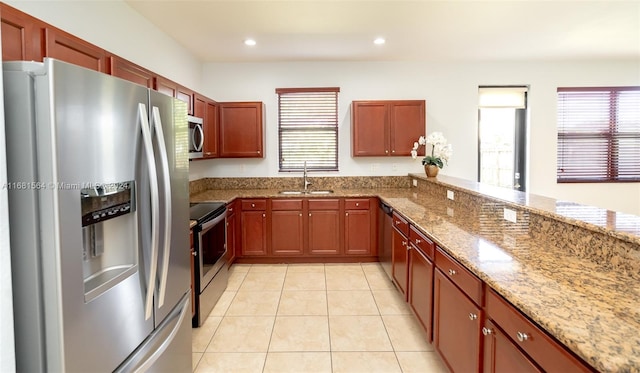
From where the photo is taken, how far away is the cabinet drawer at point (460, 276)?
158cm

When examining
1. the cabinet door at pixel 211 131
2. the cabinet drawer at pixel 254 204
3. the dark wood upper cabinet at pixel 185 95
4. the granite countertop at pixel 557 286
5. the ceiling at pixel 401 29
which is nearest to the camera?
the granite countertop at pixel 557 286

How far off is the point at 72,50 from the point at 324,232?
3120mm

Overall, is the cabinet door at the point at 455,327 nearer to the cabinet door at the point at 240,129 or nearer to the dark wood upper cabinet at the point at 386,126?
the dark wood upper cabinet at the point at 386,126

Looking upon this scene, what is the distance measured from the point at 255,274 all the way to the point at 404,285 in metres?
1.83

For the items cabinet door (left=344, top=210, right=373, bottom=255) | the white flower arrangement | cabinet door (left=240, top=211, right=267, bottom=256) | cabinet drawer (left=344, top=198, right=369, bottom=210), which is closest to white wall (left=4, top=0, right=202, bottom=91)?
cabinet door (left=240, top=211, right=267, bottom=256)

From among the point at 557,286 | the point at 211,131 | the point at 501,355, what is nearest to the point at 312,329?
the point at 501,355

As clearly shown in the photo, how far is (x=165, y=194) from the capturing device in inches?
64.0

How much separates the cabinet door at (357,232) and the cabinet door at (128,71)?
8.61 ft

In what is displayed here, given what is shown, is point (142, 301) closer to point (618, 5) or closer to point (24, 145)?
point (24, 145)

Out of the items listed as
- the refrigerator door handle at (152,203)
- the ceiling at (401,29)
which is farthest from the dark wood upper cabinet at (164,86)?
the refrigerator door handle at (152,203)

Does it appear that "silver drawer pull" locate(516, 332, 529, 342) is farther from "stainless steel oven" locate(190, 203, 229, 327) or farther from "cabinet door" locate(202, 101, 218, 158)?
"cabinet door" locate(202, 101, 218, 158)

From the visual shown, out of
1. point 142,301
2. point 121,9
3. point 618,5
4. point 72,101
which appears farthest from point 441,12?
point 142,301

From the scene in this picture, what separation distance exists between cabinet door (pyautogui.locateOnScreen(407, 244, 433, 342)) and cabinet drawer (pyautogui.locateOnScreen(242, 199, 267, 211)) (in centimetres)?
209

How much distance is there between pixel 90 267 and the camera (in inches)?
51.1
